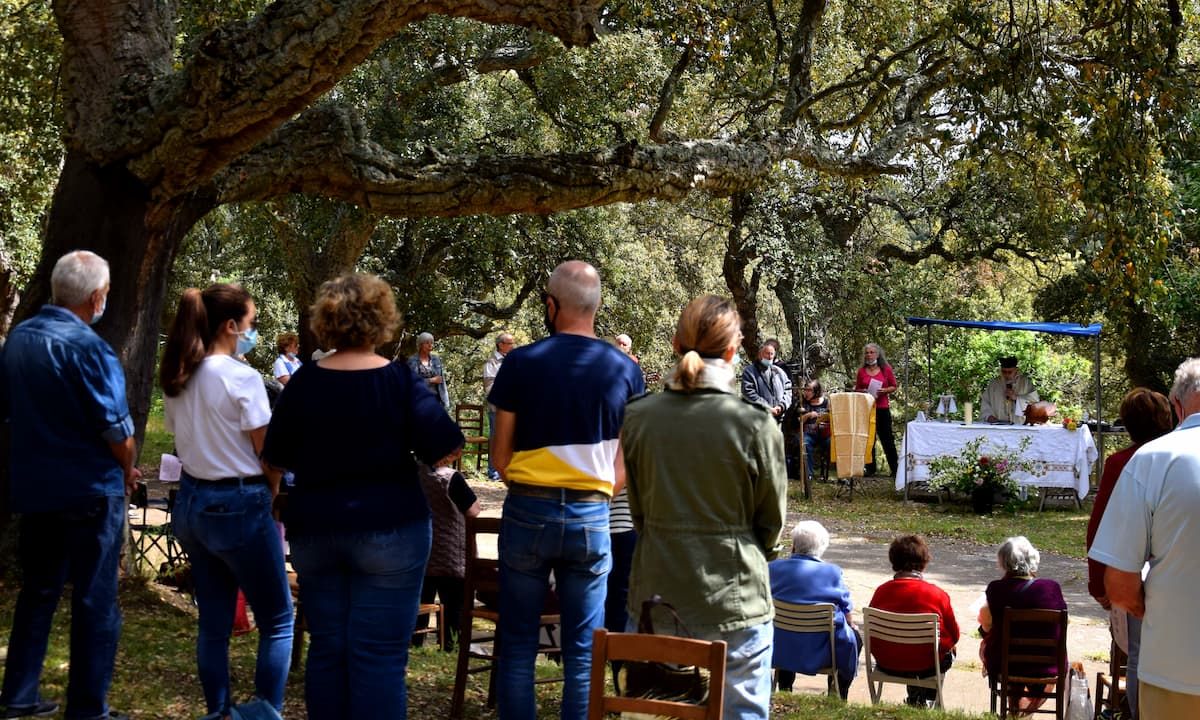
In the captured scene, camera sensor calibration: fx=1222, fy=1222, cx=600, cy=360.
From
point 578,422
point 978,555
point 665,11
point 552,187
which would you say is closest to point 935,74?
point 665,11

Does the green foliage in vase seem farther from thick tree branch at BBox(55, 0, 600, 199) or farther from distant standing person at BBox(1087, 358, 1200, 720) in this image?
distant standing person at BBox(1087, 358, 1200, 720)

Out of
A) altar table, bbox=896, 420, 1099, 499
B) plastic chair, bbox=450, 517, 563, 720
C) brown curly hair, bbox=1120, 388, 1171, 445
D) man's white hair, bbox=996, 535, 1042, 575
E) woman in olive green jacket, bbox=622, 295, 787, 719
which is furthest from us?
altar table, bbox=896, 420, 1099, 499

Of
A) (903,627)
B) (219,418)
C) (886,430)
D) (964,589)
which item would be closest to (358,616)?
(219,418)

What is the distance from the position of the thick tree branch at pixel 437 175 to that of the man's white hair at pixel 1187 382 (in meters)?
5.29

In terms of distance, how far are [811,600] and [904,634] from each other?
506mm

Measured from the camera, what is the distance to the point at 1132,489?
134 inches

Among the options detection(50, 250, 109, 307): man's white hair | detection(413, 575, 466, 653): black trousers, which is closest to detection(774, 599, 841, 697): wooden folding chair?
detection(413, 575, 466, 653): black trousers

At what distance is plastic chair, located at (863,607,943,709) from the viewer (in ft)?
20.7

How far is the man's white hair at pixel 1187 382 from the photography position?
139 inches

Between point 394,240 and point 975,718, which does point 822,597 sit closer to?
point 975,718

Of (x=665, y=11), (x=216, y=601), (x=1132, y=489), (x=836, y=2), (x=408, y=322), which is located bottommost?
(x=216, y=601)

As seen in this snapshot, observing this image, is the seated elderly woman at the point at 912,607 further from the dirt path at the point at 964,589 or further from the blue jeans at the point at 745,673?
the blue jeans at the point at 745,673

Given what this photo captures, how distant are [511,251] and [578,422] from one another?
12319mm

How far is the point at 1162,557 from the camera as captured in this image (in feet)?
11.1
